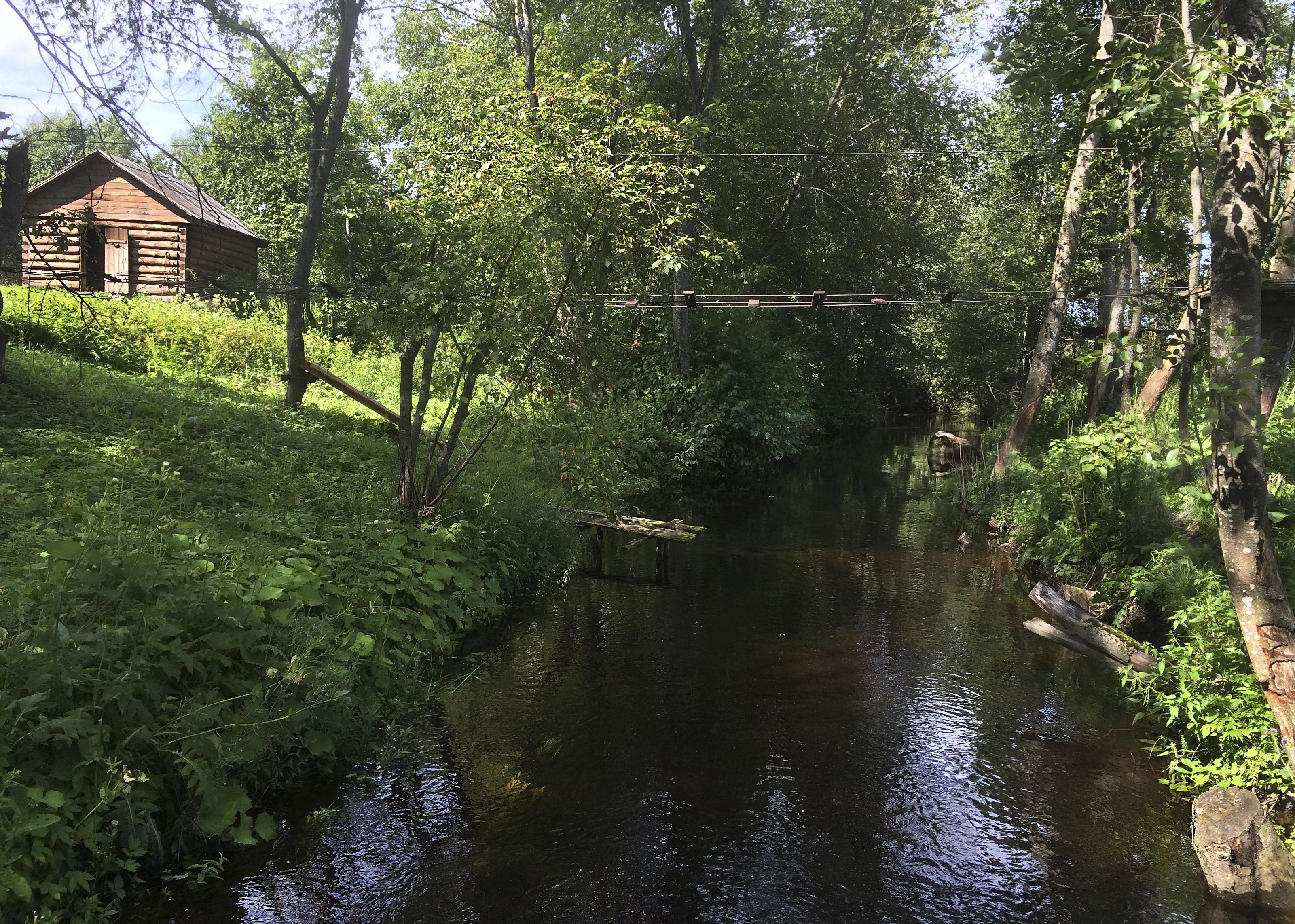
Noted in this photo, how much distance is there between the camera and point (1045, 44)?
7.04 m

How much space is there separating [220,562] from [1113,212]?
19.2 metres

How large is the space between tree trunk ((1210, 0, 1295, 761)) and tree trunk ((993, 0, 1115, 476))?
32.4ft

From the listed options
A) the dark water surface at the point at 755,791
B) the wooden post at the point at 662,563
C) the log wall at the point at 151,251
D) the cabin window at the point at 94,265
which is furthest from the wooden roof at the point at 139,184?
the dark water surface at the point at 755,791

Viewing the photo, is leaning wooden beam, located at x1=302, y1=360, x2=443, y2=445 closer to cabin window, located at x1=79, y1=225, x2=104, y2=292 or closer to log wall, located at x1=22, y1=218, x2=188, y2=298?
cabin window, located at x1=79, y1=225, x2=104, y2=292

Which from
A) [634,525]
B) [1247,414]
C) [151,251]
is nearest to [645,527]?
[634,525]

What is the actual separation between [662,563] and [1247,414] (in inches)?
343

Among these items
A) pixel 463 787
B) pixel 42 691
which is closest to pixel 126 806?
pixel 42 691

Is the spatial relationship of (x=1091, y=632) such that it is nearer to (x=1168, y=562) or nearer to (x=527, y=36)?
(x=1168, y=562)

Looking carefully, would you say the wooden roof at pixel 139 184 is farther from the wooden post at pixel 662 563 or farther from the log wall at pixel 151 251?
the wooden post at pixel 662 563

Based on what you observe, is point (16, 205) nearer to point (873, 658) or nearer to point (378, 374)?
point (873, 658)

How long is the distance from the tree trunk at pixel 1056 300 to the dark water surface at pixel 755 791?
713 cm

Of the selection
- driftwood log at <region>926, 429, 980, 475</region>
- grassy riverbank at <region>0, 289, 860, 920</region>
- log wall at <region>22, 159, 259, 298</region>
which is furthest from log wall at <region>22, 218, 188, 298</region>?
driftwood log at <region>926, 429, 980, 475</region>

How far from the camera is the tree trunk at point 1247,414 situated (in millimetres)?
5777

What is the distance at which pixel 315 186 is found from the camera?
1509 centimetres
